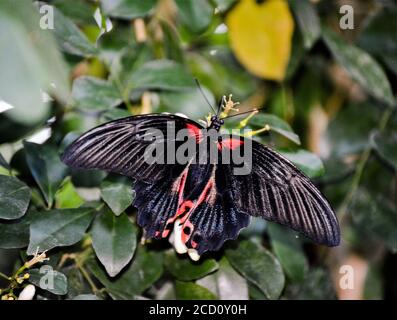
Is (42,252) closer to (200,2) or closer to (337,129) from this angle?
(200,2)

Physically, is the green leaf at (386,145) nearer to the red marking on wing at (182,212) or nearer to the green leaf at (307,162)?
the green leaf at (307,162)

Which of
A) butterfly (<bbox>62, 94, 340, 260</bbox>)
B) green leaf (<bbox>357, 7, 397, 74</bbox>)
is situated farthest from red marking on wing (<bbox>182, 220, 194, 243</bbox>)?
green leaf (<bbox>357, 7, 397, 74</bbox>)

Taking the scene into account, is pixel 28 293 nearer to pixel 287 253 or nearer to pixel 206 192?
pixel 206 192

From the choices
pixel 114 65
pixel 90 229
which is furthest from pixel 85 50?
pixel 90 229

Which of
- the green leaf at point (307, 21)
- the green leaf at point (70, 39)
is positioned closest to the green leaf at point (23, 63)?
the green leaf at point (70, 39)

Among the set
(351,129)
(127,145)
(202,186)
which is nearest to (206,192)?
(202,186)

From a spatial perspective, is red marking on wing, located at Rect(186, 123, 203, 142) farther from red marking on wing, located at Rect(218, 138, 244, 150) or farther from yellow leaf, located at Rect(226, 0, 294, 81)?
yellow leaf, located at Rect(226, 0, 294, 81)
